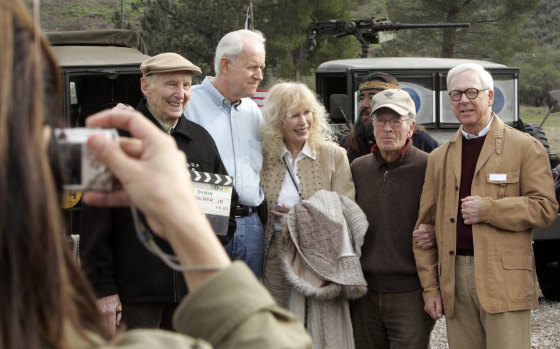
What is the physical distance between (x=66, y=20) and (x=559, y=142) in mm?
44348

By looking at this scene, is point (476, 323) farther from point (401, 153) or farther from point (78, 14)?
point (78, 14)

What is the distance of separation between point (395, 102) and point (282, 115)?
0.65m

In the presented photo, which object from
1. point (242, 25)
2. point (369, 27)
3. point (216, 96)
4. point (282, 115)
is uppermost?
point (242, 25)

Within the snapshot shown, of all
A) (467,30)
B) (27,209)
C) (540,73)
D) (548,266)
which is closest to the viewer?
(27,209)

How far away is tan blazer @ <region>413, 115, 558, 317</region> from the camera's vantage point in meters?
3.62

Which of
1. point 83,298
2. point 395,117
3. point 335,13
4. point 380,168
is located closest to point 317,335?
point 380,168

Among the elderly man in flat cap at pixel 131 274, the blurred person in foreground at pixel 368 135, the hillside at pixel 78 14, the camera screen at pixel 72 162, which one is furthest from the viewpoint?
the hillside at pixel 78 14

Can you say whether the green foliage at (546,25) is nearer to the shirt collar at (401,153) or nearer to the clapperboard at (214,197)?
the shirt collar at (401,153)

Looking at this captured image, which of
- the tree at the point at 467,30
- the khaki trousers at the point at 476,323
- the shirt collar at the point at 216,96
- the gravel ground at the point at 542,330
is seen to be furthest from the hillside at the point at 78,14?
the khaki trousers at the point at 476,323

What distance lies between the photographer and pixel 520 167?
3727 millimetres

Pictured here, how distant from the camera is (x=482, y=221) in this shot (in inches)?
144

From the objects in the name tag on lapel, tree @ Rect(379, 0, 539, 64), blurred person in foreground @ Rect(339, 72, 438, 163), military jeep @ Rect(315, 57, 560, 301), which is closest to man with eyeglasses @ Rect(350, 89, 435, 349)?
the name tag on lapel

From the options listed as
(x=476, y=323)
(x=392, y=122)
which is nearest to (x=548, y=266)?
(x=476, y=323)

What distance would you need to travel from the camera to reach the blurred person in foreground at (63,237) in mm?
780
